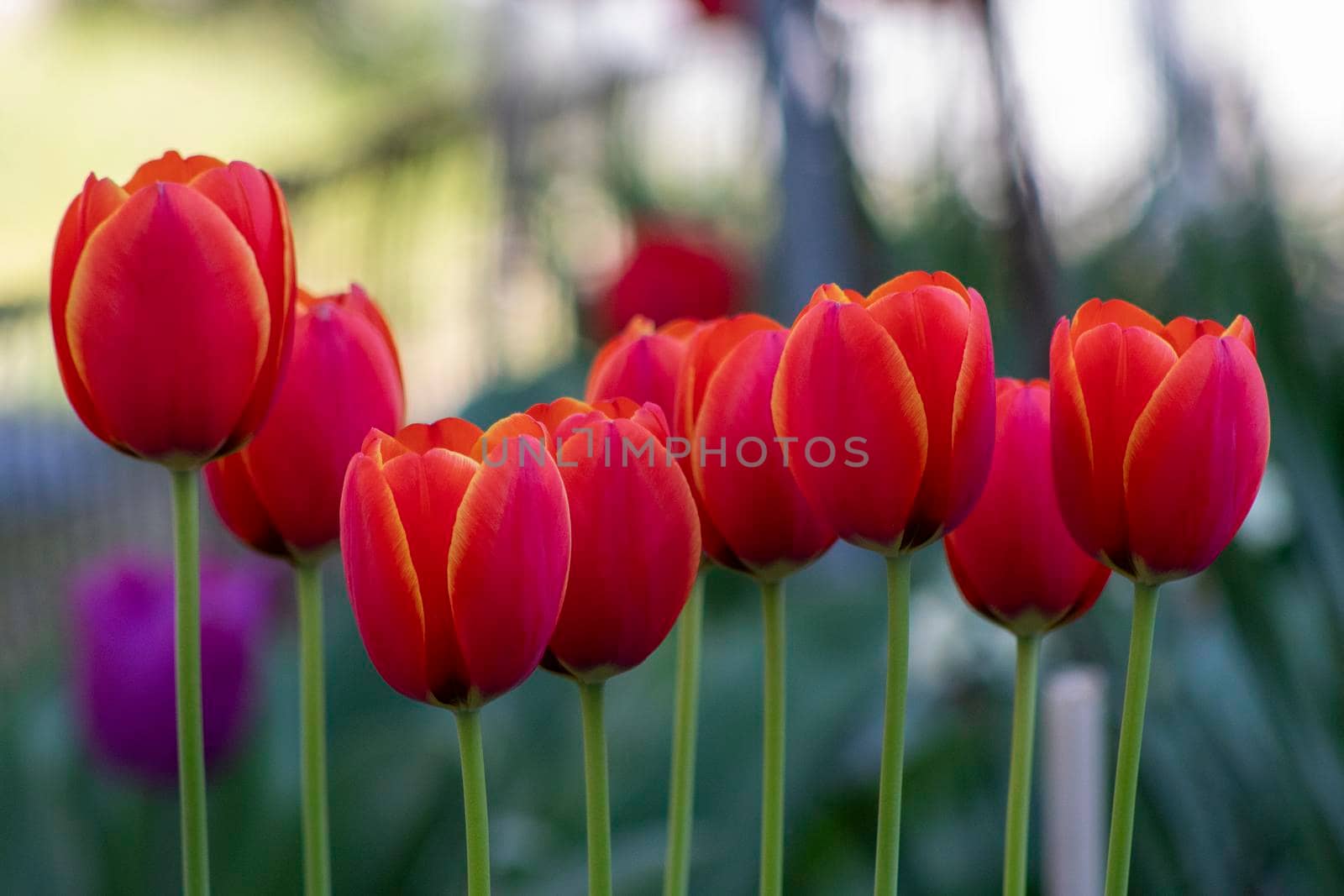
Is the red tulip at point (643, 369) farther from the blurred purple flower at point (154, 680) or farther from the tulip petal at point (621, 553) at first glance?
the blurred purple flower at point (154, 680)

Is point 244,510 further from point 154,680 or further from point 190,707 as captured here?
point 154,680

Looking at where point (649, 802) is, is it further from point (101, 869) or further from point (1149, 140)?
point (1149, 140)

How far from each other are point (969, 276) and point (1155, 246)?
12 cm

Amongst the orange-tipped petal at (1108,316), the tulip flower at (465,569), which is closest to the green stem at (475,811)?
the tulip flower at (465,569)

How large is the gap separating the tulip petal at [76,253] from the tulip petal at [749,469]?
A: 0.29 ft

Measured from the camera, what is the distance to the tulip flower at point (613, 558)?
0.53ft

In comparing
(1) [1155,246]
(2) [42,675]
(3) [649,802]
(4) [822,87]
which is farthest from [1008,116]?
(2) [42,675]

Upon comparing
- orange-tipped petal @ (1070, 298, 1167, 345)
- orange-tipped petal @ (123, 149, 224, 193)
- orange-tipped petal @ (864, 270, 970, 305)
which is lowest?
orange-tipped petal @ (1070, 298, 1167, 345)

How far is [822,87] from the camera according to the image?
0.58 meters

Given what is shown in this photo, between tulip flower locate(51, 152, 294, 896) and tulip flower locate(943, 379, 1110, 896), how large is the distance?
111 mm

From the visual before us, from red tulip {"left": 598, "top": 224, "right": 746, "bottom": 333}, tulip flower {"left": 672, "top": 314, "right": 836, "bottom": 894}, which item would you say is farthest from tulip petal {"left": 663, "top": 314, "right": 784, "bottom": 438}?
red tulip {"left": 598, "top": 224, "right": 746, "bottom": 333}

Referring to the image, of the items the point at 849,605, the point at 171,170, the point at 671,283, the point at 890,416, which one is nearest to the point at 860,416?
the point at 890,416

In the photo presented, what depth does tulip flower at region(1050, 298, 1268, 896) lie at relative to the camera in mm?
164

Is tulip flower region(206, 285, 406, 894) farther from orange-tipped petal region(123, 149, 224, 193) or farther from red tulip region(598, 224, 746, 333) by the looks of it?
red tulip region(598, 224, 746, 333)
